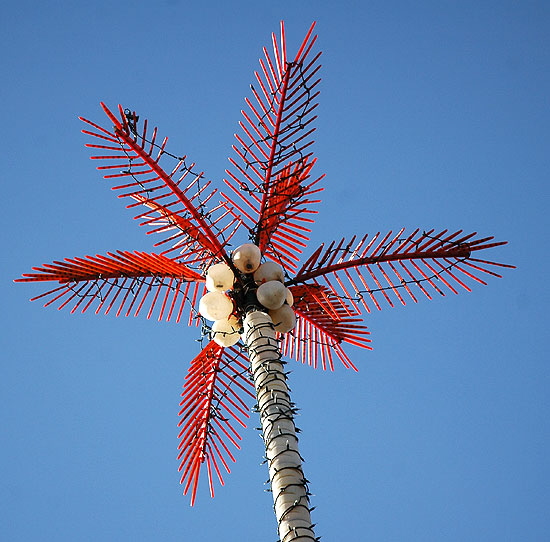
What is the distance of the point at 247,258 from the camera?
5.49 m

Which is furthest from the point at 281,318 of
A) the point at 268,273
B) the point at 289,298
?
the point at 268,273

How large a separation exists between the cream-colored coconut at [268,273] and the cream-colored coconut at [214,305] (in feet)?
0.93

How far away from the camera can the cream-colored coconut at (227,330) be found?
5562 millimetres

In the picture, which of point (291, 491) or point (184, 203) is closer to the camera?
point (291, 491)

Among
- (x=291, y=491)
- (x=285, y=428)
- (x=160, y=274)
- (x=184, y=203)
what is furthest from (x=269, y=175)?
(x=291, y=491)

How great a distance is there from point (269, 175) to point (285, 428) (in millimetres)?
2060

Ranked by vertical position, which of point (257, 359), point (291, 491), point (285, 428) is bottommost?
point (291, 491)

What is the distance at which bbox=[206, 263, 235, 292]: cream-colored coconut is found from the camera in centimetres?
541

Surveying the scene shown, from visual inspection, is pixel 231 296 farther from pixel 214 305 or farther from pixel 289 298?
pixel 289 298

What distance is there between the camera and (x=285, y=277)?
19.1ft

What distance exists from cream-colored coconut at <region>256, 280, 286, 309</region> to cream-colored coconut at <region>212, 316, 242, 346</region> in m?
0.34

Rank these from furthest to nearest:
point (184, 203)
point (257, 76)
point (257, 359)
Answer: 1. point (257, 76)
2. point (184, 203)
3. point (257, 359)

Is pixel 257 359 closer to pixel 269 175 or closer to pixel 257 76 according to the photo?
pixel 269 175

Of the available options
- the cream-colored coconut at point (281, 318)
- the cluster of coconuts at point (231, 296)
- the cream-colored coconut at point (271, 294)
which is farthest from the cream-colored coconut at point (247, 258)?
the cream-colored coconut at point (281, 318)
